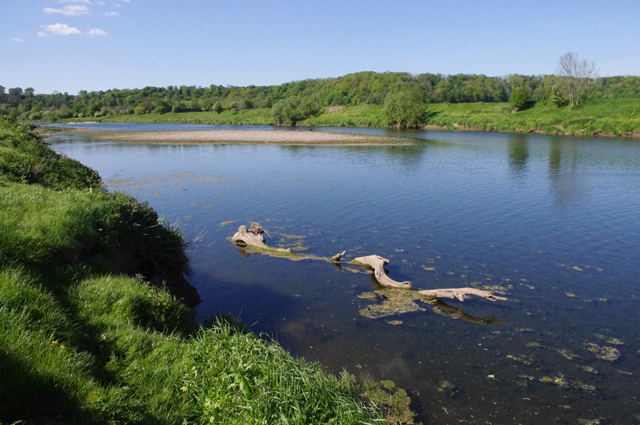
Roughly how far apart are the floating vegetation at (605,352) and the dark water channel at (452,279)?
1.3 inches

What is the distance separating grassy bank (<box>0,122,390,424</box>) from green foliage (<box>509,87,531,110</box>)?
82895 millimetres

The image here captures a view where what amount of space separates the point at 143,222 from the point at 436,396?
21.8ft

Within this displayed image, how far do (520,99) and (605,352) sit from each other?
263 feet

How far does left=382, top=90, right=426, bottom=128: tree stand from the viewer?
259ft

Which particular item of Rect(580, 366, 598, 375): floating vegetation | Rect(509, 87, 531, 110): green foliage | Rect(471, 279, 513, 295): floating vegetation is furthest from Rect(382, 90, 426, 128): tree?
Rect(580, 366, 598, 375): floating vegetation

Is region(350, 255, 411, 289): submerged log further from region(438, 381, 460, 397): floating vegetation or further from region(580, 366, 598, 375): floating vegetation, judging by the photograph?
region(580, 366, 598, 375): floating vegetation

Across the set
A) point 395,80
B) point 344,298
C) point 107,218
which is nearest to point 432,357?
point 344,298

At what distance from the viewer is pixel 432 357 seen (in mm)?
7449

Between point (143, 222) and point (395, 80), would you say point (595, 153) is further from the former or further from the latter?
point (395, 80)

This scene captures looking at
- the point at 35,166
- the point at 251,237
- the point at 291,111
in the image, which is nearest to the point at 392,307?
the point at 251,237

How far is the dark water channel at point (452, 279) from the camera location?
680 cm

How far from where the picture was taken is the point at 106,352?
16.3 feet

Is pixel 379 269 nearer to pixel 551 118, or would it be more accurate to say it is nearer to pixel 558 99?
pixel 551 118

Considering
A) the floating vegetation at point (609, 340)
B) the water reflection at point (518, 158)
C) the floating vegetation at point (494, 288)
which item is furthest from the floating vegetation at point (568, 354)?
the water reflection at point (518, 158)
